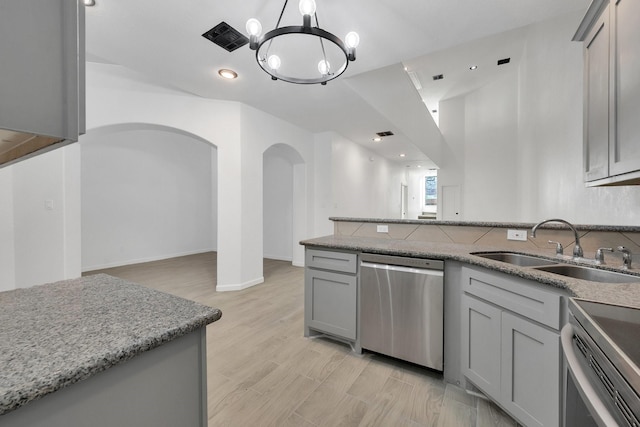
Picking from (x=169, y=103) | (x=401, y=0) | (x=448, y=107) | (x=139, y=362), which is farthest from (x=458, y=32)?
(x=448, y=107)

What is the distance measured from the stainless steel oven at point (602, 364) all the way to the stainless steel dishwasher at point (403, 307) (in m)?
0.94

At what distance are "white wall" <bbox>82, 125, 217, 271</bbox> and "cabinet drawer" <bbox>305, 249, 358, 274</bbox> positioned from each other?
3901mm

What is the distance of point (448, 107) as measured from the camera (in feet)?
25.4

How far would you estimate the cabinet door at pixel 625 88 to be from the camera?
3.85 ft

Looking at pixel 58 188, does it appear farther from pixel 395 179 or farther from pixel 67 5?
pixel 395 179

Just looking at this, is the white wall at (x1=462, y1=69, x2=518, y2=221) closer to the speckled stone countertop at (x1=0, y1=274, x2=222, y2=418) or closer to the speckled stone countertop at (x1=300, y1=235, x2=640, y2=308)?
the speckled stone countertop at (x1=300, y1=235, x2=640, y2=308)

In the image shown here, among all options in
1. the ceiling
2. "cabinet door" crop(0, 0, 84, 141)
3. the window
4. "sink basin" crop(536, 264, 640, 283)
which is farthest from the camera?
the window

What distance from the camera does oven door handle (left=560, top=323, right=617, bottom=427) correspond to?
Answer: 1.96ft

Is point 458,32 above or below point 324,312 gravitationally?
above

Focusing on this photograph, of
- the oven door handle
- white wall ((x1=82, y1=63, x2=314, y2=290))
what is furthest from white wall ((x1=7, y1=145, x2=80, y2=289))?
the oven door handle

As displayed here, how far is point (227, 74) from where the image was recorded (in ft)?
10.1

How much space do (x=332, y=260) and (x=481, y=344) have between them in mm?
1189

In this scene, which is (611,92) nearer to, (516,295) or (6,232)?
(516,295)

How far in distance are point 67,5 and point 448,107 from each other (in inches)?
345
